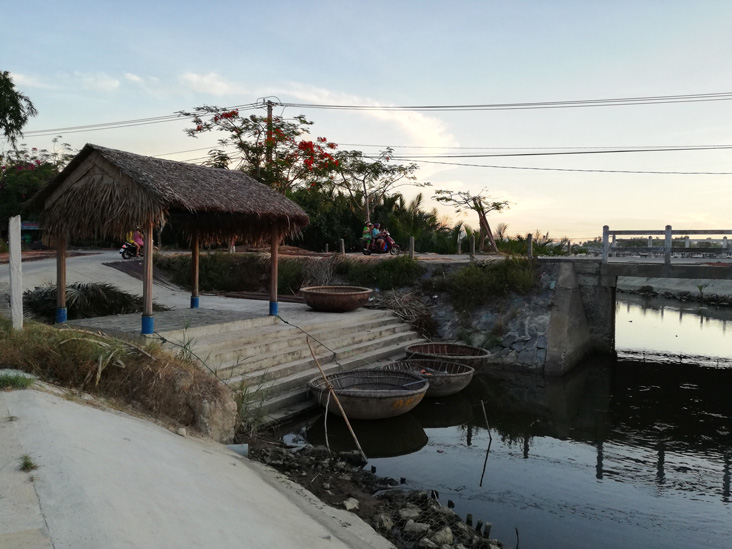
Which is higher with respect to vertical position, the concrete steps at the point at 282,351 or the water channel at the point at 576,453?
the concrete steps at the point at 282,351

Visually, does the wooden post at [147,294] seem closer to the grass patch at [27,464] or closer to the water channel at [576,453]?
the water channel at [576,453]

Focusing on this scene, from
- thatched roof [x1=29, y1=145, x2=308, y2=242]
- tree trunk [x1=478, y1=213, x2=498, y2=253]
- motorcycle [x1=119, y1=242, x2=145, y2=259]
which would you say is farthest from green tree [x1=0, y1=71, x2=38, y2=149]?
tree trunk [x1=478, y1=213, x2=498, y2=253]

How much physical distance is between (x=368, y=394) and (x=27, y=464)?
4.73 metres

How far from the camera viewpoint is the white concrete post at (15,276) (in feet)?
21.6

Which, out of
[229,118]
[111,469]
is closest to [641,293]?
[229,118]

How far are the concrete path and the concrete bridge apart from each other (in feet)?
27.9

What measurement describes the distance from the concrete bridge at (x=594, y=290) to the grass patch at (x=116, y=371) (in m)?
8.28

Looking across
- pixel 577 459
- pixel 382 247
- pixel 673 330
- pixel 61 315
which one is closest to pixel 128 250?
pixel 382 247

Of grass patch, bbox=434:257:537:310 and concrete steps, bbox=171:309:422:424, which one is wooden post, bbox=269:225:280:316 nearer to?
concrete steps, bbox=171:309:422:424

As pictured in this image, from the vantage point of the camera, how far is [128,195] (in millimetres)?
7695

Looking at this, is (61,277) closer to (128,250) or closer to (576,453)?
(576,453)

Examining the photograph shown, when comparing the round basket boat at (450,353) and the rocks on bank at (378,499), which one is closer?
the rocks on bank at (378,499)

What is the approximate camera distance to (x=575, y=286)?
44.4ft

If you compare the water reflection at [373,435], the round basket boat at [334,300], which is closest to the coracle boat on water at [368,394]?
the water reflection at [373,435]
